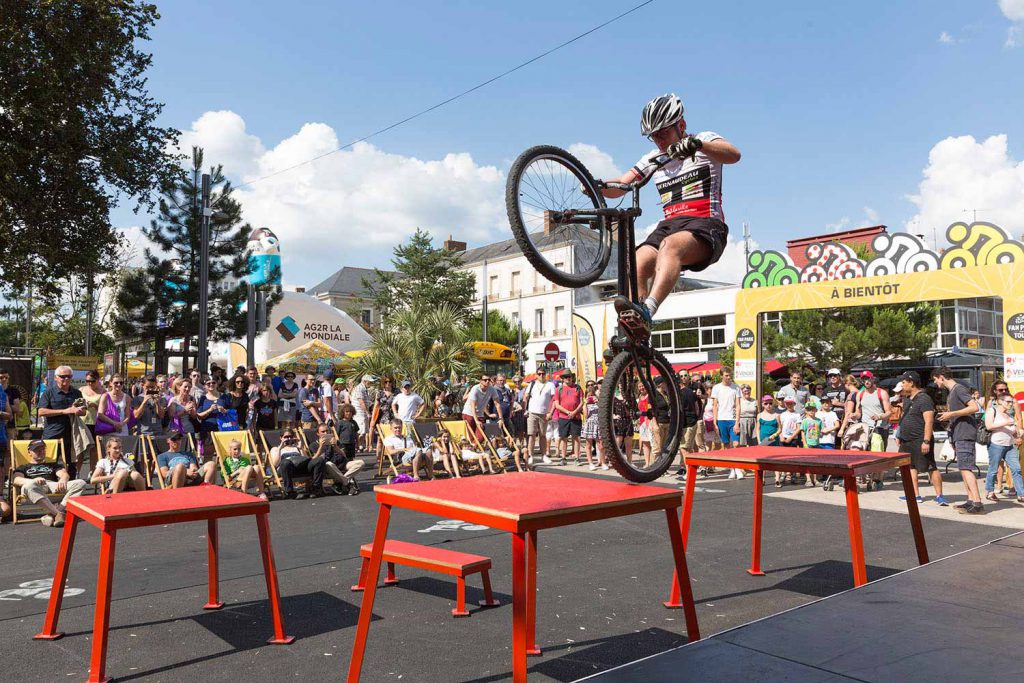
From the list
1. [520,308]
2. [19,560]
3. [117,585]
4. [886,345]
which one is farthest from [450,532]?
[520,308]

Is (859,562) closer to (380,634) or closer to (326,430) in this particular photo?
(380,634)

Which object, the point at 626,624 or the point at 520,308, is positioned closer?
the point at 626,624

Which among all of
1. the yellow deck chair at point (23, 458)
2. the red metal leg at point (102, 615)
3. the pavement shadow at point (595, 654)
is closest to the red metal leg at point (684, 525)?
the pavement shadow at point (595, 654)

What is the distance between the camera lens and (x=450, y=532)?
877 centimetres

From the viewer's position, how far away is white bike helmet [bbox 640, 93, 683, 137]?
4.18 m

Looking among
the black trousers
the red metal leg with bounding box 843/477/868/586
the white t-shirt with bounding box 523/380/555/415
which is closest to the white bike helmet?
the red metal leg with bounding box 843/477/868/586

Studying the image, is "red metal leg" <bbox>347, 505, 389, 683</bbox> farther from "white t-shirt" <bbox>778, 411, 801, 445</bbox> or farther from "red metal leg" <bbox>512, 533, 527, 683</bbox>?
"white t-shirt" <bbox>778, 411, 801, 445</bbox>

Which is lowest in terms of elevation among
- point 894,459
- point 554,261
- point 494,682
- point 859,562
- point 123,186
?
point 494,682

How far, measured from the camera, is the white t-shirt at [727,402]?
13.8 metres

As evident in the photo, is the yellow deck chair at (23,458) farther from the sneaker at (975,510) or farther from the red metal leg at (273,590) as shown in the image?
the sneaker at (975,510)

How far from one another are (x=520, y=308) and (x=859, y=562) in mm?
48163

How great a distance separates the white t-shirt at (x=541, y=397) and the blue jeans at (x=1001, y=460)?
827cm

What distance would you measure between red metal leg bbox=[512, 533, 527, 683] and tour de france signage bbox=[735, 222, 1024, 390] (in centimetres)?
1281

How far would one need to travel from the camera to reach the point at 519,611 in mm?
3377
